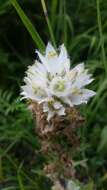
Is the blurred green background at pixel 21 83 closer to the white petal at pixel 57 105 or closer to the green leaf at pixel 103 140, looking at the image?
the green leaf at pixel 103 140

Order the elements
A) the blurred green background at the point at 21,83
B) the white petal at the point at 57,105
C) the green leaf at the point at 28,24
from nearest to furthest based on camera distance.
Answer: the white petal at the point at 57,105 < the green leaf at the point at 28,24 < the blurred green background at the point at 21,83

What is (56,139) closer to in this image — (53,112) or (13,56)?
(53,112)

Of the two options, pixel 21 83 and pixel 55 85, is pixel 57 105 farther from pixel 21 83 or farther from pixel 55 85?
pixel 21 83

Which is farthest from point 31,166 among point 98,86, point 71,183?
point 71,183

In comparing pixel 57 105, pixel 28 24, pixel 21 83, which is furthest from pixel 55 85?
pixel 21 83

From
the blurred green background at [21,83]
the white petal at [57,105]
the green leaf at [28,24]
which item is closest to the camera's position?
the white petal at [57,105]

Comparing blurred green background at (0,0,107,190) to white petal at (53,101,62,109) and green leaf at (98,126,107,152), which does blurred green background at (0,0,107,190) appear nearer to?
green leaf at (98,126,107,152)

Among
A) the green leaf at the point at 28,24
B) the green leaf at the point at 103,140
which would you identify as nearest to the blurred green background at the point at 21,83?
the green leaf at the point at 103,140
